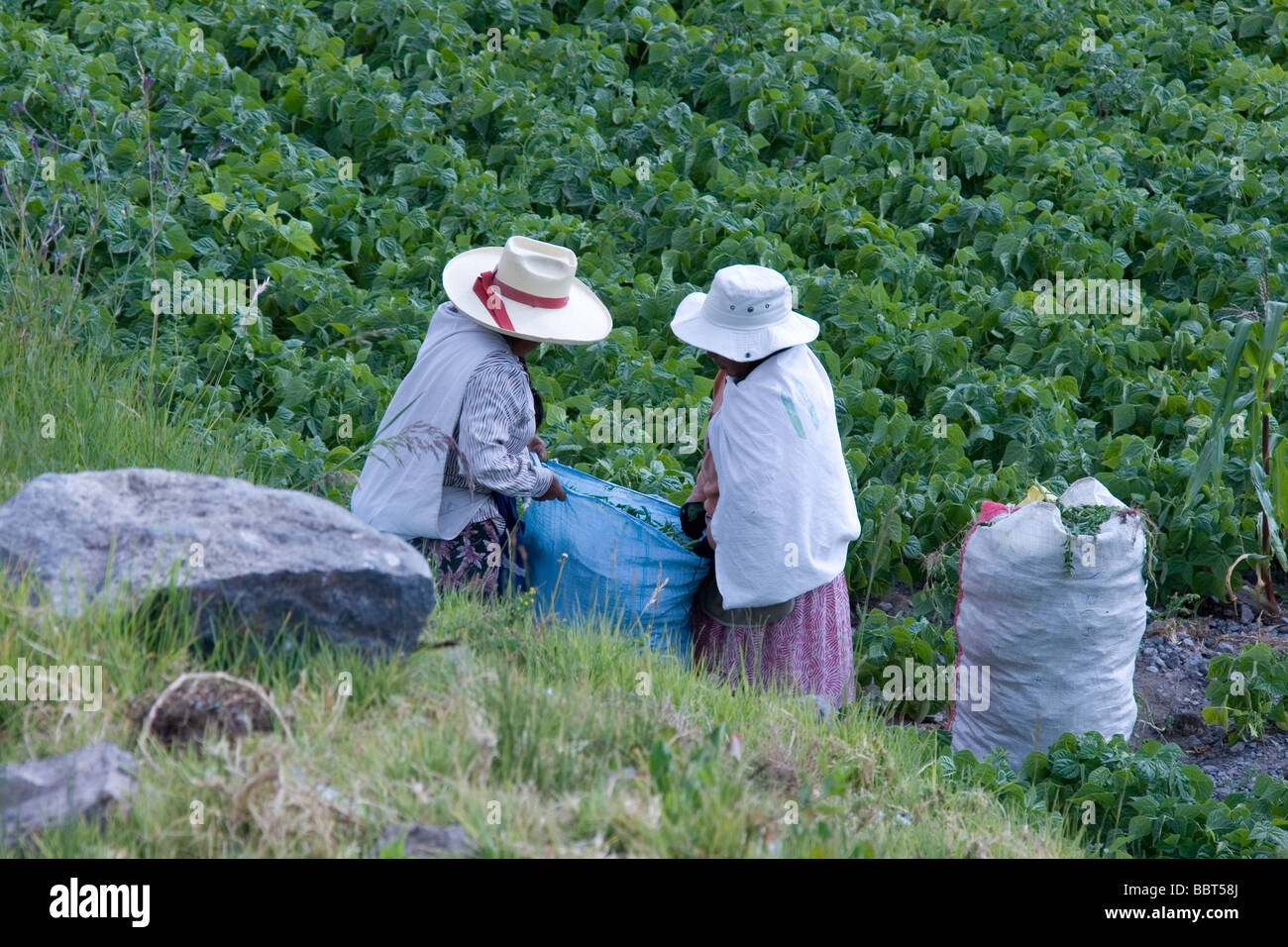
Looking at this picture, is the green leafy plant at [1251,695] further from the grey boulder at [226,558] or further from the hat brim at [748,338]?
the grey boulder at [226,558]

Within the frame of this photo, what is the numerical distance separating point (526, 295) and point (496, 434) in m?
0.49

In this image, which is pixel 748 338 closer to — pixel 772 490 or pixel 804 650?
pixel 772 490

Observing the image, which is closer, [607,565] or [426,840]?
[426,840]

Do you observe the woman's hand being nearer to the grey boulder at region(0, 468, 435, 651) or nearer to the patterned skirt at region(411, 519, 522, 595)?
the patterned skirt at region(411, 519, 522, 595)

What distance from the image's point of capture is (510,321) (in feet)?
13.8

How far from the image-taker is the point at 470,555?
418cm

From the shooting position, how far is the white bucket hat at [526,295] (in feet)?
13.9

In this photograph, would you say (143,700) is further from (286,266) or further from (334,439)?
(286,266)

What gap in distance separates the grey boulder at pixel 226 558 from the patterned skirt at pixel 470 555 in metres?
0.92

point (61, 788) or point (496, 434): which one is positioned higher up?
point (496, 434)

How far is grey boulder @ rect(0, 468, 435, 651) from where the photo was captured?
9.87 feet

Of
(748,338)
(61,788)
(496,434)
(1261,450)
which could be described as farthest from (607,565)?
(1261,450)

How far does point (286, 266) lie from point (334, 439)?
1.24m

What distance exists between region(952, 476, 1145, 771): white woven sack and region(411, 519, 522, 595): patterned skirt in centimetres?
149
